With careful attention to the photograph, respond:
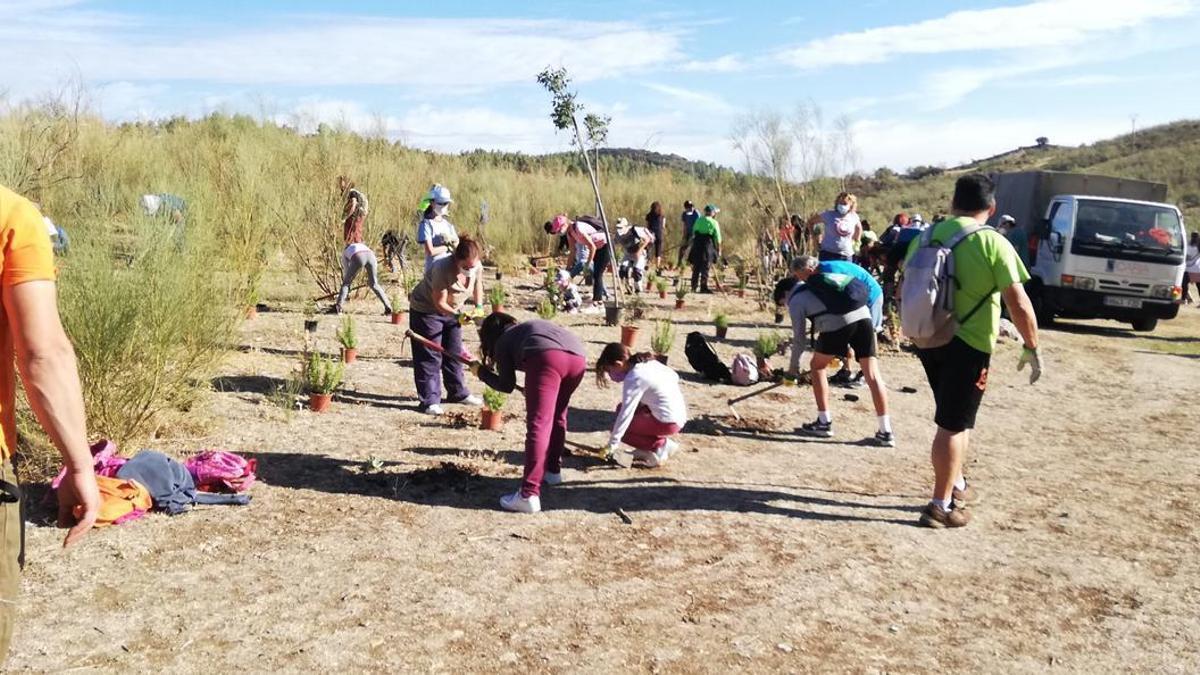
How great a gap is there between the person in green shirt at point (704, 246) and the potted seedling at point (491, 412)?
9.28 m

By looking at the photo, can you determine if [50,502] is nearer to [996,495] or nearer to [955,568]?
[955,568]

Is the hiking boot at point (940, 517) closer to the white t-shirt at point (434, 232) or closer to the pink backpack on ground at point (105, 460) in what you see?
the pink backpack on ground at point (105, 460)

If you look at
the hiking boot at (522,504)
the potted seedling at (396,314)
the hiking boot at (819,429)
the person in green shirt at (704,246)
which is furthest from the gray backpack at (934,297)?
the person in green shirt at (704,246)

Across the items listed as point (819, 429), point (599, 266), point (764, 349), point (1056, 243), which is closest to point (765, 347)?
point (764, 349)

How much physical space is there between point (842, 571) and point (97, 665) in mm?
3209

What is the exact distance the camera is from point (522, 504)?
507 cm

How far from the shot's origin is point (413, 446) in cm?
627

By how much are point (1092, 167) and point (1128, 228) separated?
36.8 meters

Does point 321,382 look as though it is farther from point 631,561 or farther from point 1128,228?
point 1128,228

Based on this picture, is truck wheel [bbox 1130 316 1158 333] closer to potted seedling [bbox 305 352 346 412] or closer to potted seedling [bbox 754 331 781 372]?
potted seedling [bbox 754 331 781 372]

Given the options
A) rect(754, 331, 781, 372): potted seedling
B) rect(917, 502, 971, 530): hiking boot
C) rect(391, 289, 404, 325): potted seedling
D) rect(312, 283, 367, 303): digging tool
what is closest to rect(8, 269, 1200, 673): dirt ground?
rect(917, 502, 971, 530): hiking boot

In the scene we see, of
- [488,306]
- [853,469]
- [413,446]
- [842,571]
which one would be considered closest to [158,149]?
[488,306]

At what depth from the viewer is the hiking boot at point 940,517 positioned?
201 inches

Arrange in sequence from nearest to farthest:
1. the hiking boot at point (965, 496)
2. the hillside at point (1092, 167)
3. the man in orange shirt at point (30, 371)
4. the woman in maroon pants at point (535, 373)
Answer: the man in orange shirt at point (30, 371)
the woman in maroon pants at point (535, 373)
the hiking boot at point (965, 496)
the hillside at point (1092, 167)
